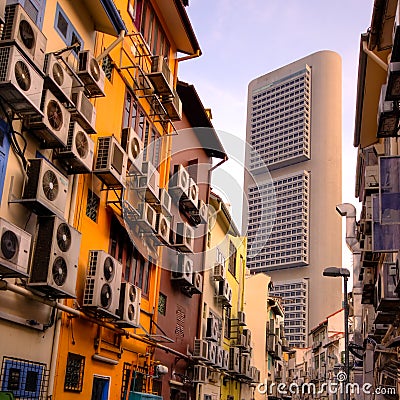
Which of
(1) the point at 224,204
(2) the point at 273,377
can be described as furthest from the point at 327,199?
(1) the point at 224,204

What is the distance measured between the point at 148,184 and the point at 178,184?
11.9ft

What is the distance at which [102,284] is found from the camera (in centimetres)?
1350

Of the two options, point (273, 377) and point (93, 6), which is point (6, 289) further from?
point (273, 377)

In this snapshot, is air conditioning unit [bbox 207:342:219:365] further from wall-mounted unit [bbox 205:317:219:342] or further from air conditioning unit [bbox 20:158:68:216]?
air conditioning unit [bbox 20:158:68:216]

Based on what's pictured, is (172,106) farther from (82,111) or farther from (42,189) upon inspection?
(42,189)

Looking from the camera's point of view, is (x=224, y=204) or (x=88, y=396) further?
(x=224, y=204)

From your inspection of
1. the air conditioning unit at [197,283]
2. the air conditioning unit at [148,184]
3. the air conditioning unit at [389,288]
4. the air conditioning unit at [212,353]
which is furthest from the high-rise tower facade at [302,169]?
the air conditioning unit at [389,288]

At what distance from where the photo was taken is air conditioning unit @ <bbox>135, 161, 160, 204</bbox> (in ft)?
53.4

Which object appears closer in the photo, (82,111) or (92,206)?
(82,111)

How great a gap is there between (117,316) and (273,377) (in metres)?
42.3

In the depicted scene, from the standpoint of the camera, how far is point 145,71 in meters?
17.7

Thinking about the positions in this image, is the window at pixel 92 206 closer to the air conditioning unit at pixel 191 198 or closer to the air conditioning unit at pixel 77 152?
the air conditioning unit at pixel 77 152

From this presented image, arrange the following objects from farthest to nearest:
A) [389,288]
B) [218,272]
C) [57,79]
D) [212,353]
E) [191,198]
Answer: [218,272] → [212,353] → [191,198] → [389,288] → [57,79]

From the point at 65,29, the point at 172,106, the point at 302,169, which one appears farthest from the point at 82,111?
the point at 302,169
